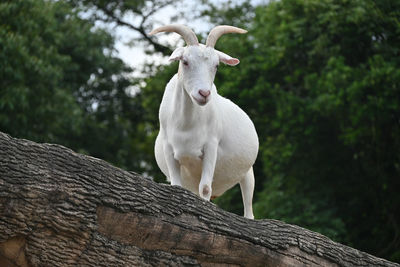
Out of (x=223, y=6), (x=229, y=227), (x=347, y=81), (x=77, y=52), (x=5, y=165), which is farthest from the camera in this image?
(x=223, y=6)

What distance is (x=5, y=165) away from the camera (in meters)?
5.38

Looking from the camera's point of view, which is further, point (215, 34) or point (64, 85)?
point (64, 85)

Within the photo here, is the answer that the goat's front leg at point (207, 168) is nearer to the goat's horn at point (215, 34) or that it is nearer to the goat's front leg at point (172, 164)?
the goat's front leg at point (172, 164)

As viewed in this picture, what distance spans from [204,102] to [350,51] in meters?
10.0

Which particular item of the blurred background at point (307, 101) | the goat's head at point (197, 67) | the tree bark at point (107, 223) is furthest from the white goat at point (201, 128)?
the blurred background at point (307, 101)

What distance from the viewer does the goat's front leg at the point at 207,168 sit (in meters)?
7.03

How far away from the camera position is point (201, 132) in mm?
6992

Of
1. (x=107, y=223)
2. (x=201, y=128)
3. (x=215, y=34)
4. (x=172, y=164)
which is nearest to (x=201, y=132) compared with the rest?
(x=201, y=128)

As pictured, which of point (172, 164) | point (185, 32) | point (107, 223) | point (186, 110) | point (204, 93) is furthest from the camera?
point (172, 164)

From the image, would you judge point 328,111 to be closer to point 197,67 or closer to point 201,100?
point 197,67

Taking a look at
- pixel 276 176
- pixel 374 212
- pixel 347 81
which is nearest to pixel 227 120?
pixel 347 81

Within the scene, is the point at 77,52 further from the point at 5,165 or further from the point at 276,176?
the point at 5,165

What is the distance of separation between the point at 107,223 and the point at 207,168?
5.11 feet

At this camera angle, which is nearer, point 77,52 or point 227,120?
point 227,120
